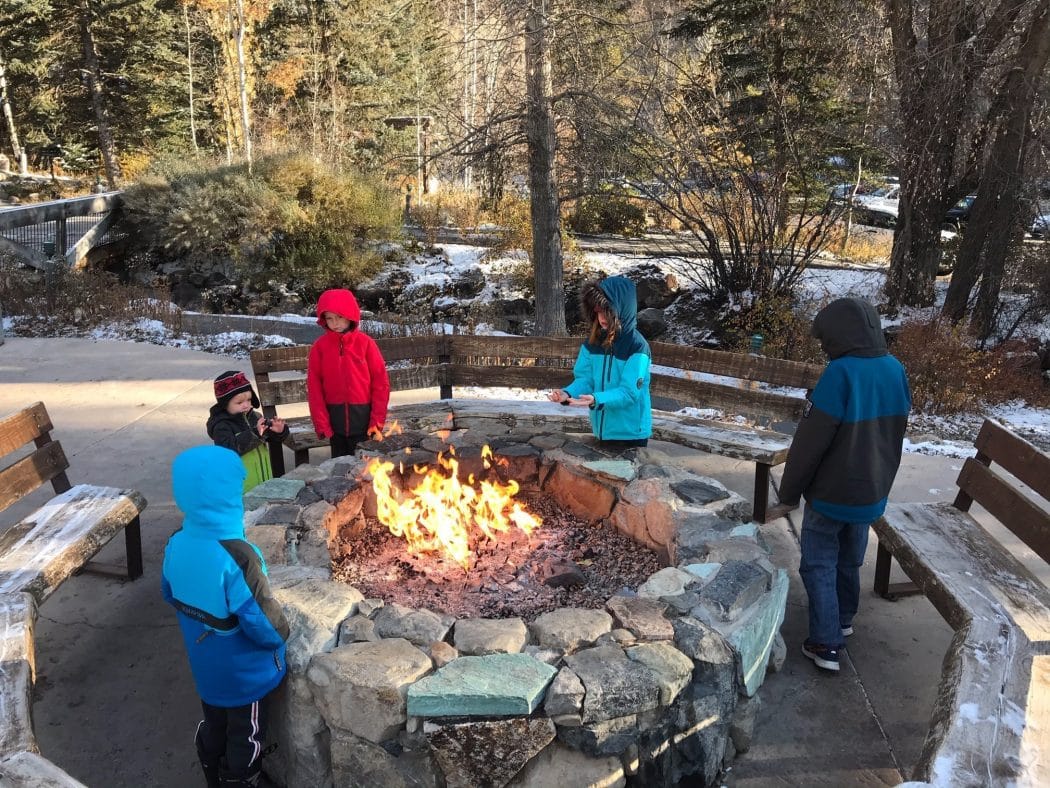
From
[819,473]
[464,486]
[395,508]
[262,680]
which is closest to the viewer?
[262,680]

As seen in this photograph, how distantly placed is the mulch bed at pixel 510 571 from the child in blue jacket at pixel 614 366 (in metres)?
0.71

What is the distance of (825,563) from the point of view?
3.48 metres

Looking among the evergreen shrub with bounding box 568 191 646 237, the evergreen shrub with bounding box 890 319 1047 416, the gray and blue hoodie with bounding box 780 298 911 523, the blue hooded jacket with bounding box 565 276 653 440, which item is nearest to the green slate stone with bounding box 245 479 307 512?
the blue hooded jacket with bounding box 565 276 653 440

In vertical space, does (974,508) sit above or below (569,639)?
below

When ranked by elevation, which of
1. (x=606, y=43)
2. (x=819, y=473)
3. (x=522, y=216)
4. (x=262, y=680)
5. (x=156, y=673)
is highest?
(x=606, y=43)

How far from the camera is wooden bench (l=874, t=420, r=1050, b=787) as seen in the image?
234cm

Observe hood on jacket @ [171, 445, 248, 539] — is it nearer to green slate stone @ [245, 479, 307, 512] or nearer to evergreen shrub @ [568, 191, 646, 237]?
green slate stone @ [245, 479, 307, 512]

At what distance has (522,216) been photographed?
16203 mm

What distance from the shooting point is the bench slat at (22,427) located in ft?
12.8

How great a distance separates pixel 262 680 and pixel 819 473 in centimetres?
252

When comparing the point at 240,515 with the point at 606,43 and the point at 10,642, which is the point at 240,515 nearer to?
the point at 10,642

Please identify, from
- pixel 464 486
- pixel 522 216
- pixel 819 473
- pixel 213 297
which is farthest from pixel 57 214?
pixel 819 473

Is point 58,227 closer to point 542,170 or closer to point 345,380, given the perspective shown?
point 542,170

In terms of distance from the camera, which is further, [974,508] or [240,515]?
[974,508]
